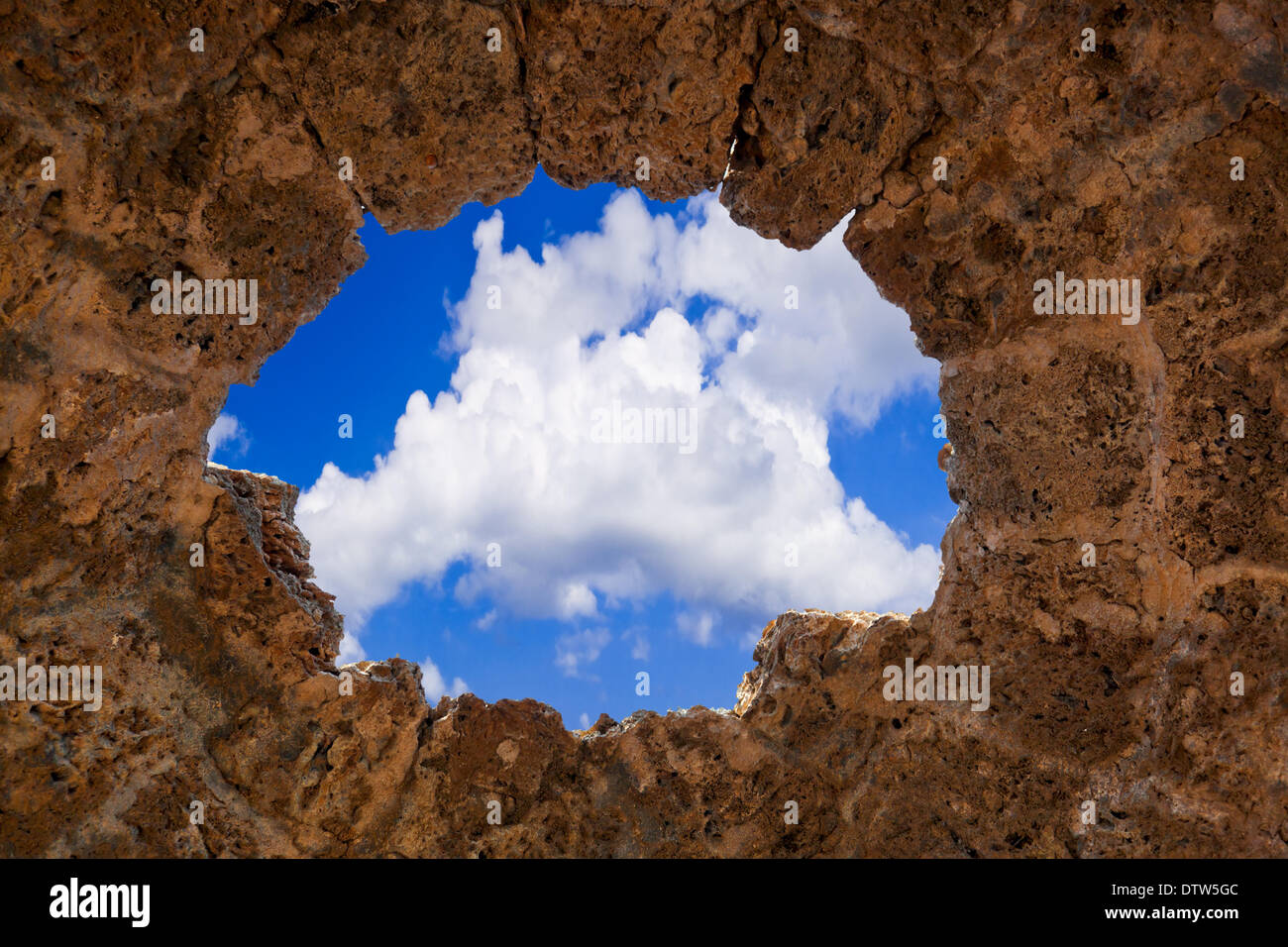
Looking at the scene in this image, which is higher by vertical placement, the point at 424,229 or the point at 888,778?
the point at 424,229

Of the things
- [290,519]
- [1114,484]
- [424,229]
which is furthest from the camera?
[290,519]

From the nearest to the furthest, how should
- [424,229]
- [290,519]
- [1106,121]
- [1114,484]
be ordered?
1. [1106,121]
2. [1114,484]
3. [424,229]
4. [290,519]

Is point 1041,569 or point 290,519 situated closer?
point 1041,569
